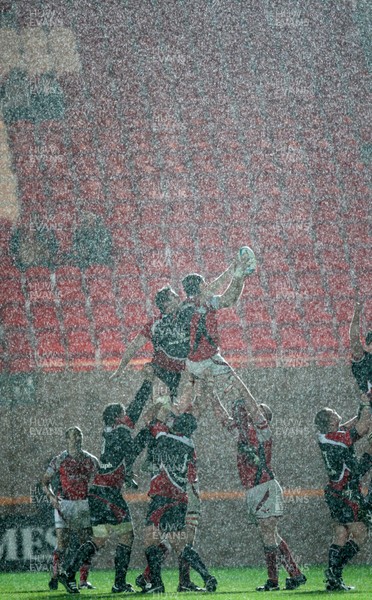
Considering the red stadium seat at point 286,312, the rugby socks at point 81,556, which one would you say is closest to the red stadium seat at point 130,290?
the red stadium seat at point 286,312

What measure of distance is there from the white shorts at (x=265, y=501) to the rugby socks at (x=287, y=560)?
224 mm

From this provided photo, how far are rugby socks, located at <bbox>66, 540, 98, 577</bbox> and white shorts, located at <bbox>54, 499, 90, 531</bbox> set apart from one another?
0.50 meters

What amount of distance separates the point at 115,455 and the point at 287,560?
120cm

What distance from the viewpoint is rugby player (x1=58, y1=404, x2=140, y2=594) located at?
7309mm

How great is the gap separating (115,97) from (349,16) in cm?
225

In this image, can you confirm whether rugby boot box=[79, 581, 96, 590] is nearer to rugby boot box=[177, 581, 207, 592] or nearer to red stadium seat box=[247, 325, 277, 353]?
rugby boot box=[177, 581, 207, 592]

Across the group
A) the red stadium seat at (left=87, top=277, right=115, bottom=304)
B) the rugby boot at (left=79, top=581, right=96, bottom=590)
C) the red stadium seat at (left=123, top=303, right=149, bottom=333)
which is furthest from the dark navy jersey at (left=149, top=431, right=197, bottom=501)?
the red stadium seat at (left=87, top=277, right=115, bottom=304)

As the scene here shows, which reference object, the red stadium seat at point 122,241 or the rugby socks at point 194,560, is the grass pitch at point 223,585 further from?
the red stadium seat at point 122,241

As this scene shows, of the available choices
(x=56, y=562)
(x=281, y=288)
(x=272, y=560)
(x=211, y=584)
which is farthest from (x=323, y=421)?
(x=281, y=288)

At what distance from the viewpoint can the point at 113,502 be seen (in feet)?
24.1

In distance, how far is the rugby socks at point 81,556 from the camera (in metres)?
7.18

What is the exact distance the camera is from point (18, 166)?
10.6 metres

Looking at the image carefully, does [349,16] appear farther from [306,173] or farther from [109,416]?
[109,416]

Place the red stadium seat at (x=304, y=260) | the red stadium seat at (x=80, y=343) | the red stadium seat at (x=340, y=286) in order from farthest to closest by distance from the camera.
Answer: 1. the red stadium seat at (x=304, y=260)
2. the red stadium seat at (x=340, y=286)
3. the red stadium seat at (x=80, y=343)
